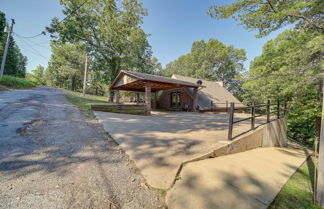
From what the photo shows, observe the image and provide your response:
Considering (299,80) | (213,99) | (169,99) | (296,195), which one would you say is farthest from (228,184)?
(213,99)

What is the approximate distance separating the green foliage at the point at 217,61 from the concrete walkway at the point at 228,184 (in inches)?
1075

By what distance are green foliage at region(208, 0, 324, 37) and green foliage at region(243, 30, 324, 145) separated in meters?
1.15

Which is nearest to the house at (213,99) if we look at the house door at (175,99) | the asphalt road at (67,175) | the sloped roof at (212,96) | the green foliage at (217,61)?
the sloped roof at (212,96)

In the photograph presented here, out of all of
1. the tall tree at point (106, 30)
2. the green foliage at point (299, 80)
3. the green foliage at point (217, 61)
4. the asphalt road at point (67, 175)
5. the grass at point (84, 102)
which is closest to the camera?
the asphalt road at point (67, 175)

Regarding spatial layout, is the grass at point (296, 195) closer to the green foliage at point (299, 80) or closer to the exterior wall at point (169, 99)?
the green foliage at point (299, 80)

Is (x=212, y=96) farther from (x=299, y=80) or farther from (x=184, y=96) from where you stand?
(x=299, y=80)

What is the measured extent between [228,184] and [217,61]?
30094 millimetres

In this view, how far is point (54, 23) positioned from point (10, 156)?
15493 mm

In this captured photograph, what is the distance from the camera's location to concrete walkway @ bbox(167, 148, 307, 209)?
5.28ft

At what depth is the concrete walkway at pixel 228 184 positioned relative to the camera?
1609 millimetres

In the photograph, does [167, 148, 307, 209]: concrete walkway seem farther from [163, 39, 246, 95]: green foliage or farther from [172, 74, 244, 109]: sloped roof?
[163, 39, 246, 95]: green foliage

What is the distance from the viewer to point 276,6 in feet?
18.2

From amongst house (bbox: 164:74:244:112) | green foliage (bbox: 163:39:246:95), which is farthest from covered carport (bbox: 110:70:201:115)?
green foliage (bbox: 163:39:246:95)

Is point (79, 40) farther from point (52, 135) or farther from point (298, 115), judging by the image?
point (298, 115)
